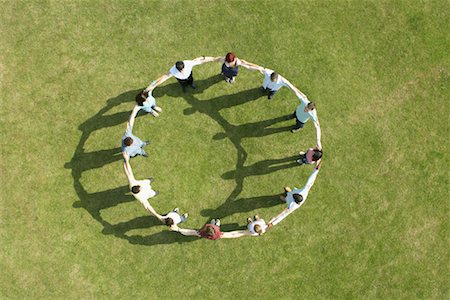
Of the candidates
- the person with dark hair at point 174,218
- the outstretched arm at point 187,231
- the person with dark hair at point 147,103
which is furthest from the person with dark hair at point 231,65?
the outstretched arm at point 187,231

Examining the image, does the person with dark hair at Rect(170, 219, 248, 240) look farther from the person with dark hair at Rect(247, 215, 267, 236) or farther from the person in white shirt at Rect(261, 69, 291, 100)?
the person in white shirt at Rect(261, 69, 291, 100)

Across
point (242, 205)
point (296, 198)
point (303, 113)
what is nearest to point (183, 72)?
point (303, 113)

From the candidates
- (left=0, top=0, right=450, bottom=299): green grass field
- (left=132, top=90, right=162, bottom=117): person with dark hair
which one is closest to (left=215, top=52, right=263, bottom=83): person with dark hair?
(left=0, top=0, right=450, bottom=299): green grass field

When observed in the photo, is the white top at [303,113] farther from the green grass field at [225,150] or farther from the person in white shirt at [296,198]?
the person in white shirt at [296,198]

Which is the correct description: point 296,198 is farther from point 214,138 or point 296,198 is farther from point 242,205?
point 214,138

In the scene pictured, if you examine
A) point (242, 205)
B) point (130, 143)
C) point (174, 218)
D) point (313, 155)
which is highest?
point (130, 143)

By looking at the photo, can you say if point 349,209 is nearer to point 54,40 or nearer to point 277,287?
point 277,287
